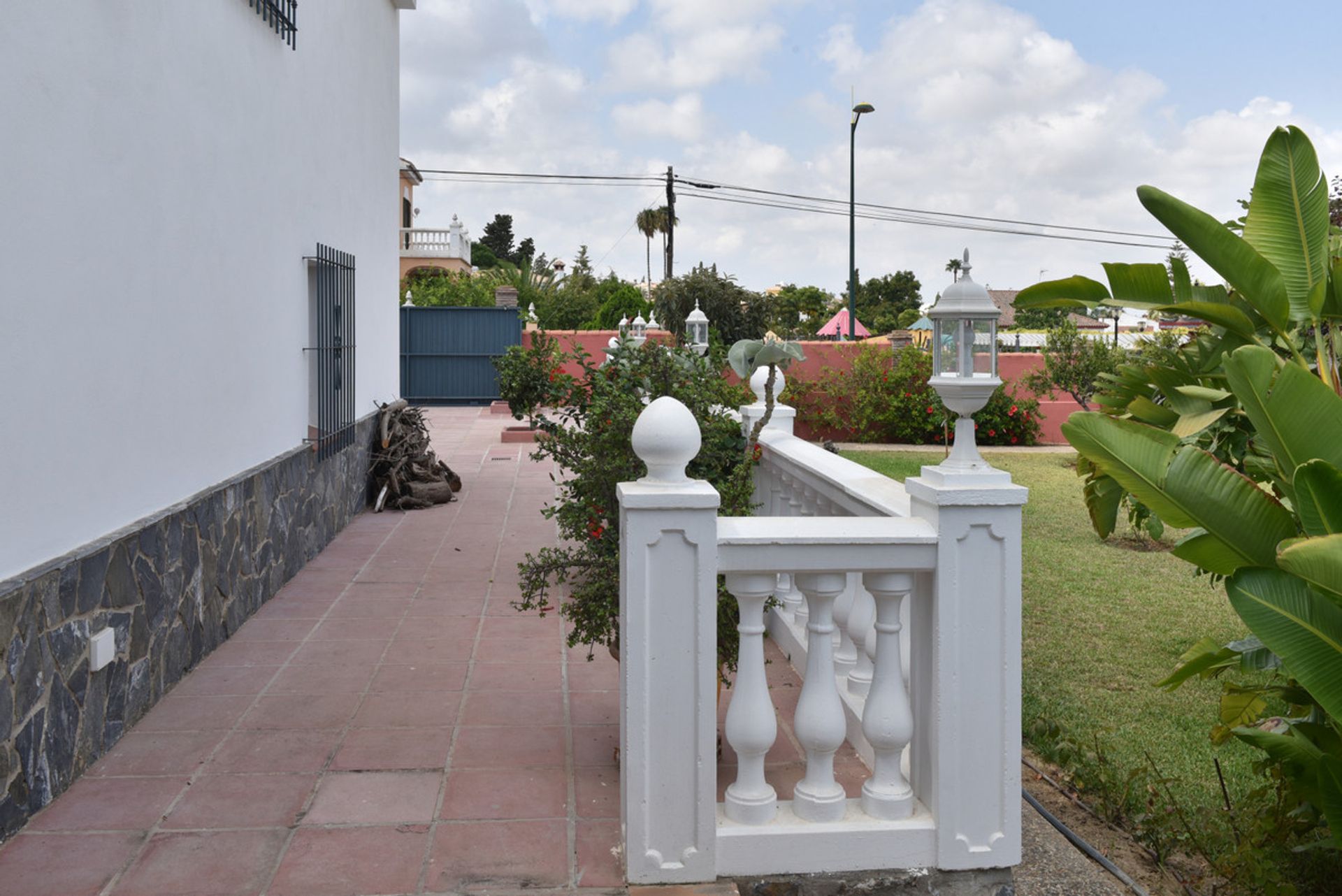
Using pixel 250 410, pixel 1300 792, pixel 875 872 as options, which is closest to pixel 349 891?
pixel 875 872

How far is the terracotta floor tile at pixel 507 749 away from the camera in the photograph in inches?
162

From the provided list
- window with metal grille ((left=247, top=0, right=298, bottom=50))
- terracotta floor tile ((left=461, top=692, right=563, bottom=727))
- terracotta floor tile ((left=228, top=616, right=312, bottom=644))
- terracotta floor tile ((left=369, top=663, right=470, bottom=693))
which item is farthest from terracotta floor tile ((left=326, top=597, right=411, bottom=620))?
window with metal grille ((left=247, top=0, right=298, bottom=50))

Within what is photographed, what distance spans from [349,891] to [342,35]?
803 cm

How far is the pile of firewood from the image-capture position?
10656 mm

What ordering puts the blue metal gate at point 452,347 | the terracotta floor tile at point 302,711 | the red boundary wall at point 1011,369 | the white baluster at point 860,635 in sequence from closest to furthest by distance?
the white baluster at point 860,635 < the terracotta floor tile at point 302,711 < the red boundary wall at point 1011,369 < the blue metal gate at point 452,347

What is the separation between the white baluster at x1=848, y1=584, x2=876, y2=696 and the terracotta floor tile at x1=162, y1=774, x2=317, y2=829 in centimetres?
187

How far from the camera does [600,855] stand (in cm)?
334

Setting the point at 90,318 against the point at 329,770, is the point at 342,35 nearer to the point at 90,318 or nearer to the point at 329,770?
the point at 90,318

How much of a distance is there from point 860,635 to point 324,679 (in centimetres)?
254

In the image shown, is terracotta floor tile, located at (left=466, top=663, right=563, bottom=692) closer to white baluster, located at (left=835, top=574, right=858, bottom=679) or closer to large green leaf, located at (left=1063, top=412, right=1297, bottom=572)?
white baluster, located at (left=835, top=574, right=858, bottom=679)

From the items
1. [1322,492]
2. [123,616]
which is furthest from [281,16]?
[1322,492]

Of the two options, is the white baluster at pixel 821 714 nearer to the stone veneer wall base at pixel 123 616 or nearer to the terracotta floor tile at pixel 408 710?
the terracotta floor tile at pixel 408 710

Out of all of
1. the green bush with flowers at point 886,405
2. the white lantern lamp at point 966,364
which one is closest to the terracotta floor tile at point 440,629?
the white lantern lamp at point 966,364

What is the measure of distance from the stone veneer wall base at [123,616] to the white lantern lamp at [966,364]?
2.84m
